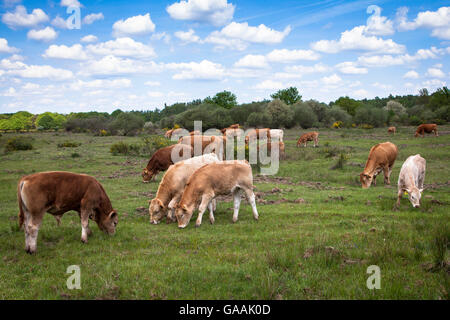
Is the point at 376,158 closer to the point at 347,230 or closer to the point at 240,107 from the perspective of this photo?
the point at 347,230

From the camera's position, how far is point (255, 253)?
7.41 m

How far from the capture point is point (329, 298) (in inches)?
214

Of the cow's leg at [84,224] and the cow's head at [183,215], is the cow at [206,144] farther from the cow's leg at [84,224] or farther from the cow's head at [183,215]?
the cow's leg at [84,224]

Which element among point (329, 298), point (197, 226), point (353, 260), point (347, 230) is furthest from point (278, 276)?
point (197, 226)

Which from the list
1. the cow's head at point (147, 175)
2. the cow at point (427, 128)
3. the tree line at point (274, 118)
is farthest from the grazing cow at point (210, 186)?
the tree line at point (274, 118)

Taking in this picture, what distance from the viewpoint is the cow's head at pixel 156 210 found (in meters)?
10.6

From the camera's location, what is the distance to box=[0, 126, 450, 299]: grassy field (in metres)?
5.80

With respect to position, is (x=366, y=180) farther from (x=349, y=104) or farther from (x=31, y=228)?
(x=349, y=104)

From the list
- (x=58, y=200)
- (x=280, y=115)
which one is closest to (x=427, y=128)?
(x=280, y=115)

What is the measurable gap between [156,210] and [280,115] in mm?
53625

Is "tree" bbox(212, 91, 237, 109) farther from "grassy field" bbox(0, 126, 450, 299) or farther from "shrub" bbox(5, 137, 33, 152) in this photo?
"grassy field" bbox(0, 126, 450, 299)

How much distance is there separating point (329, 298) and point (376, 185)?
41.6ft

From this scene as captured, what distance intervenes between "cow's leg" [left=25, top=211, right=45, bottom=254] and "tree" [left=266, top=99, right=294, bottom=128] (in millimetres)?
55684

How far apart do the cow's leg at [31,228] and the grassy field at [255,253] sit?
20 cm
